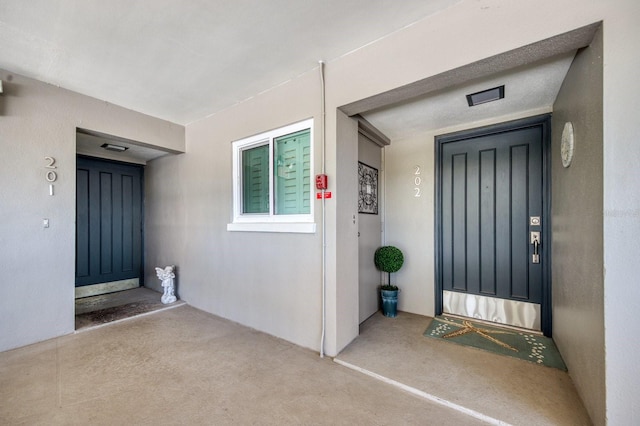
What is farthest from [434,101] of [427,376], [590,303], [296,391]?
[296,391]

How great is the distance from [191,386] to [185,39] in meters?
2.72

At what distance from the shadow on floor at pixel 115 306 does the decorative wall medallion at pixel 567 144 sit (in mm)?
4798

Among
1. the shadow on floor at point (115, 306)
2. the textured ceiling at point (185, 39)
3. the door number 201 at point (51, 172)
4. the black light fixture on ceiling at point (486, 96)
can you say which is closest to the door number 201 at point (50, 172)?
the door number 201 at point (51, 172)

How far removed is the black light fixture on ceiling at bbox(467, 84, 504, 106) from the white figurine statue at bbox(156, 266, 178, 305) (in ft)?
14.8

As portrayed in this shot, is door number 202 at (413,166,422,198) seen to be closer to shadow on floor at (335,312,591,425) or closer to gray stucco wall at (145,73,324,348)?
gray stucco wall at (145,73,324,348)

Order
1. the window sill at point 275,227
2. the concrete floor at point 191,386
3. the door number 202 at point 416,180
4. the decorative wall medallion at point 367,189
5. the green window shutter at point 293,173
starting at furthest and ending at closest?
1. the door number 202 at point 416,180
2. the decorative wall medallion at point 367,189
3. the green window shutter at point 293,173
4. the window sill at point 275,227
5. the concrete floor at point 191,386

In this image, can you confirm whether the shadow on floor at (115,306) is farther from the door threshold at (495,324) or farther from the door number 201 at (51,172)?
the door threshold at (495,324)

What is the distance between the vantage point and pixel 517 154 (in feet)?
9.66

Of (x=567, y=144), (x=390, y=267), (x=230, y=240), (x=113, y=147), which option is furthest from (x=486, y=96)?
(x=113, y=147)

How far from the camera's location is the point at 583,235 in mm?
1720

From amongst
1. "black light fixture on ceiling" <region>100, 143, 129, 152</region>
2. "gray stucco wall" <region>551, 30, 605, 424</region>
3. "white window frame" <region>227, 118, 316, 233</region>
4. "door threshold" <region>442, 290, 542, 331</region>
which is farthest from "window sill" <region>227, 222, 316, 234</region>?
"black light fixture on ceiling" <region>100, 143, 129, 152</region>

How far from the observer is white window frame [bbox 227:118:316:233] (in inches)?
103

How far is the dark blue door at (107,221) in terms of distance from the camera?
171 inches

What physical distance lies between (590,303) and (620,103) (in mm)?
1157
